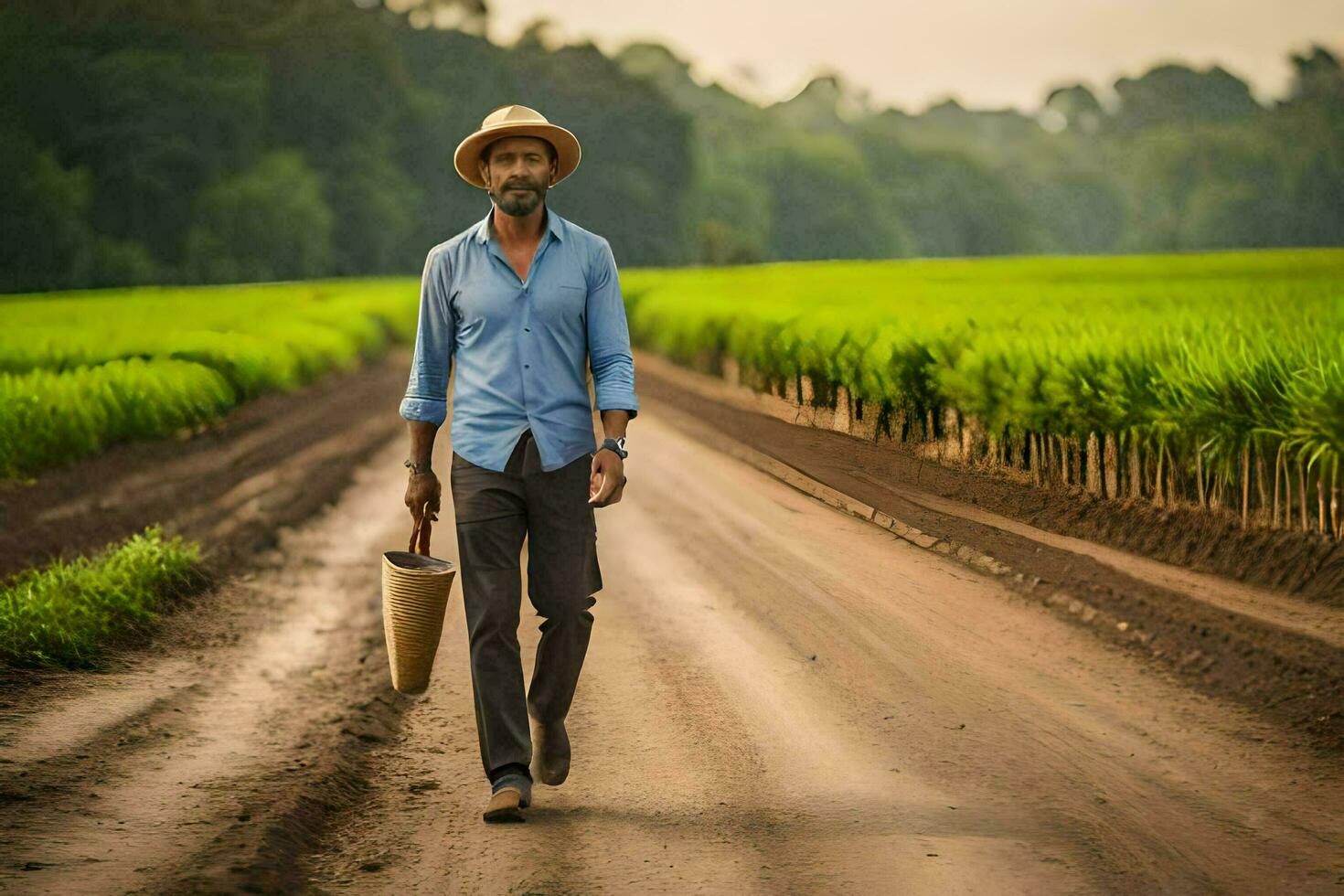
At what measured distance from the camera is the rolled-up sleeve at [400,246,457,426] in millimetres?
4531

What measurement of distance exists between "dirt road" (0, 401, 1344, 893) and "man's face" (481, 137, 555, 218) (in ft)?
5.32

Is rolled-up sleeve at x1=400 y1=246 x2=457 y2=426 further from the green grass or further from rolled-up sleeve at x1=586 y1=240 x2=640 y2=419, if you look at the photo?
the green grass

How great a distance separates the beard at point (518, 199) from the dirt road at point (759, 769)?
161 cm

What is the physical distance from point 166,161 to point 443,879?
32820 mm

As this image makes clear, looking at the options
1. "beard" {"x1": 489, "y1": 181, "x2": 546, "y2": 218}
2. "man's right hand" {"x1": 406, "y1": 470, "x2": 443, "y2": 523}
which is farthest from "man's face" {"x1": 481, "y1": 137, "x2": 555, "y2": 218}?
"man's right hand" {"x1": 406, "y1": 470, "x2": 443, "y2": 523}

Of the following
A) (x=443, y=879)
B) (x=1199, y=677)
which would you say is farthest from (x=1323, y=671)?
(x=443, y=879)

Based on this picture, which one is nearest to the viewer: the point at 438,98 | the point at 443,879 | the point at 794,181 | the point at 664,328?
the point at 443,879

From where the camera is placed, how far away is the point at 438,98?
71438 millimetres

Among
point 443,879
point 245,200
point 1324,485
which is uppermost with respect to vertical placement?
point 245,200

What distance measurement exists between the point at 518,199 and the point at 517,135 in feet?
0.66

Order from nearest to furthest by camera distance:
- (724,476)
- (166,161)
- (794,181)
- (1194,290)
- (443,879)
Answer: (443,879)
(724,476)
(1194,290)
(166,161)
(794,181)

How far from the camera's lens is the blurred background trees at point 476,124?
792 inches

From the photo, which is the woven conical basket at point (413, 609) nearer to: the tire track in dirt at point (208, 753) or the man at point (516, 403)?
the man at point (516, 403)

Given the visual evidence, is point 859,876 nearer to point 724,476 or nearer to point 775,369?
point 775,369
